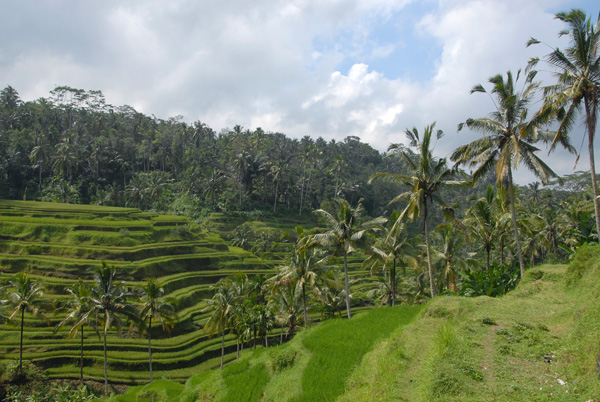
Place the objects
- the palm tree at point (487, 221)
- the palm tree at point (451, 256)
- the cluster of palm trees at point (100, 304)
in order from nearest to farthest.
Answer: the palm tree at point (487, 221) → the palm tree at point (451, 256) → the cluster of palm trees at point (100, 304)

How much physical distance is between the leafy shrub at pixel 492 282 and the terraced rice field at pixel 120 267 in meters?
23.2

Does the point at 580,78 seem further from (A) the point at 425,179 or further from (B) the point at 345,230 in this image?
(B) the point at 345,230

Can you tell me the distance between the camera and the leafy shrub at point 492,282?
20406 mm

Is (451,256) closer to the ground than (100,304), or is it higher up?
higher up

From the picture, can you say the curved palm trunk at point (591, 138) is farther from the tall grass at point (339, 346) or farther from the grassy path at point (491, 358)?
the tall grass at point (339, 346)

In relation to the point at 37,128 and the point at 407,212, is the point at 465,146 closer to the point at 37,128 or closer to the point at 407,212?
the point at 407,212

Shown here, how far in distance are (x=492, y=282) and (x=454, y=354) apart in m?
14.8

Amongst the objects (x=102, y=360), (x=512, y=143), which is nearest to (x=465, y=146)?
(x=512, y=143)

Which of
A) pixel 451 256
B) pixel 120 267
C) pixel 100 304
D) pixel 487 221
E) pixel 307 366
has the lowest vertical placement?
pixel 100 304

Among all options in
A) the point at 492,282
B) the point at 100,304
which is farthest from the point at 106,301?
Result: the point at 492,282

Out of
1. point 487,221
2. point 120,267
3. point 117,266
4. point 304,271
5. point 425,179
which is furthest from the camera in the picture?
point 120,267

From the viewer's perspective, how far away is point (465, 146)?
19.4 meters

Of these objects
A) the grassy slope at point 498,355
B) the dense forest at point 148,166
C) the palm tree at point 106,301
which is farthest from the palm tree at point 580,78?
the dense forest at point 148,166

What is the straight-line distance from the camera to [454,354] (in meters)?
7.75
